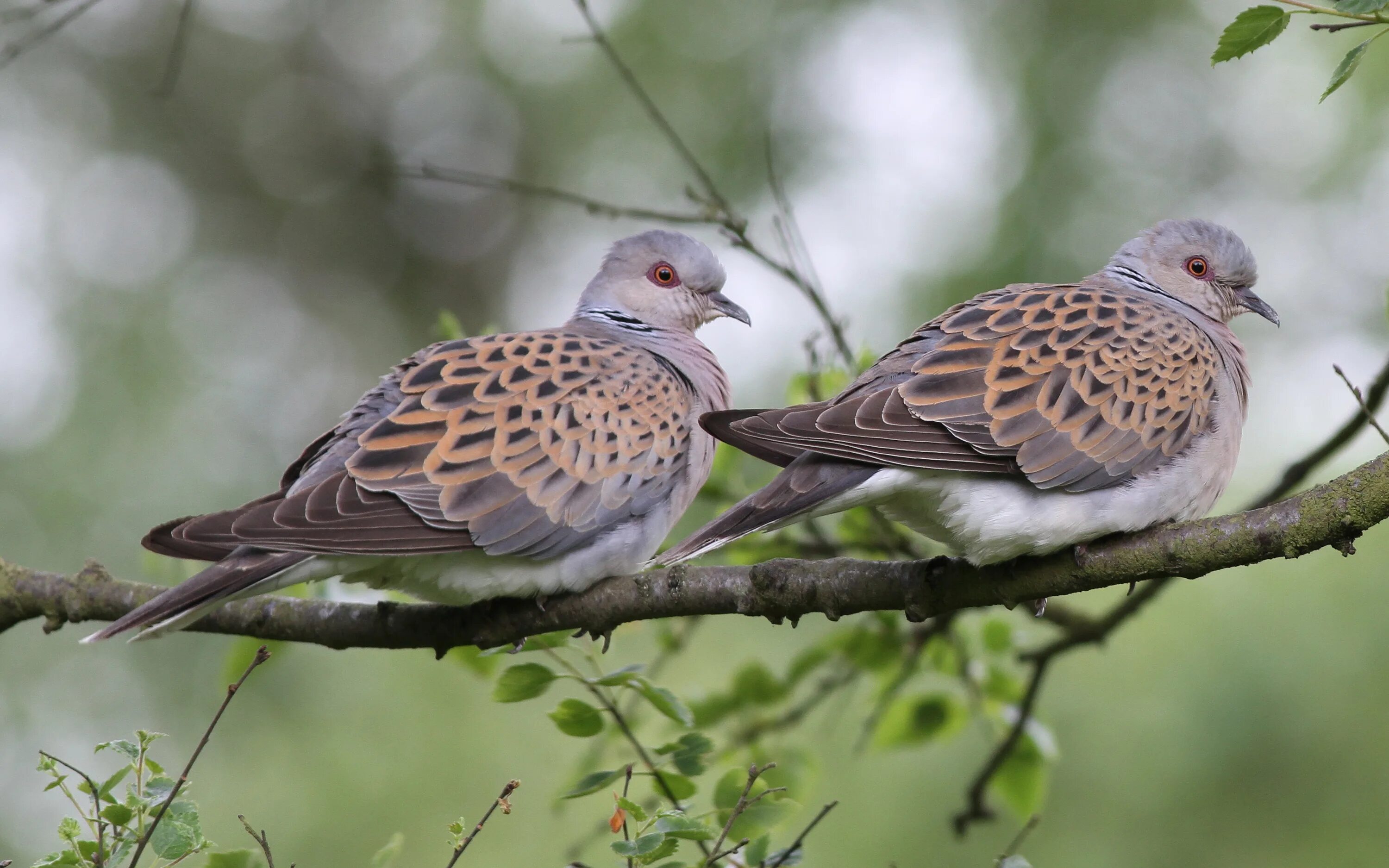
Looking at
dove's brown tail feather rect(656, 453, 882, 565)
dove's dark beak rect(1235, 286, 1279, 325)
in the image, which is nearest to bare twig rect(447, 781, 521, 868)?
dove's brown tail feather rect(656, 453, 882, 565)

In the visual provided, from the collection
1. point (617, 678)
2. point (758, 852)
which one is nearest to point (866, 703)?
point (617, 678)

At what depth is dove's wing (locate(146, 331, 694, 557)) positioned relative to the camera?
9.20ft

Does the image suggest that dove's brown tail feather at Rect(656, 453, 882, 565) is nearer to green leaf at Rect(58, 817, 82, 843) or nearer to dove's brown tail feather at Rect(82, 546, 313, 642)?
dove's brown tail feather at Rect(82, 546, 313, 642)

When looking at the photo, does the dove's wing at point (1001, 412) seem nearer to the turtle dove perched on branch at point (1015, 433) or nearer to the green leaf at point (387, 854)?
the turtle dove perched on branch at point (1015, 433)

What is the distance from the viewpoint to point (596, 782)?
2.48 metres

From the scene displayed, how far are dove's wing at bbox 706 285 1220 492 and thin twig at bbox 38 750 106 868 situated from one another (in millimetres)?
1332

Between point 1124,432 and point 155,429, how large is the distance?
6151mm

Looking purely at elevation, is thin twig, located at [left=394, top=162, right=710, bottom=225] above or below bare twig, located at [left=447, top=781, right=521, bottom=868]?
above

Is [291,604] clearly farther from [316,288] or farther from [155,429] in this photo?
[316,288]

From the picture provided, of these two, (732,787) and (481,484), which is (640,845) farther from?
(481,484)

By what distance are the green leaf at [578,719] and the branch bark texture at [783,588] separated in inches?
10.7

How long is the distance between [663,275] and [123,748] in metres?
2.60

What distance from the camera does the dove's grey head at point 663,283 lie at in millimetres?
4152

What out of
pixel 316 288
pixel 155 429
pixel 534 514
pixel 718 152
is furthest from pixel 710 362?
pixel 316 288
